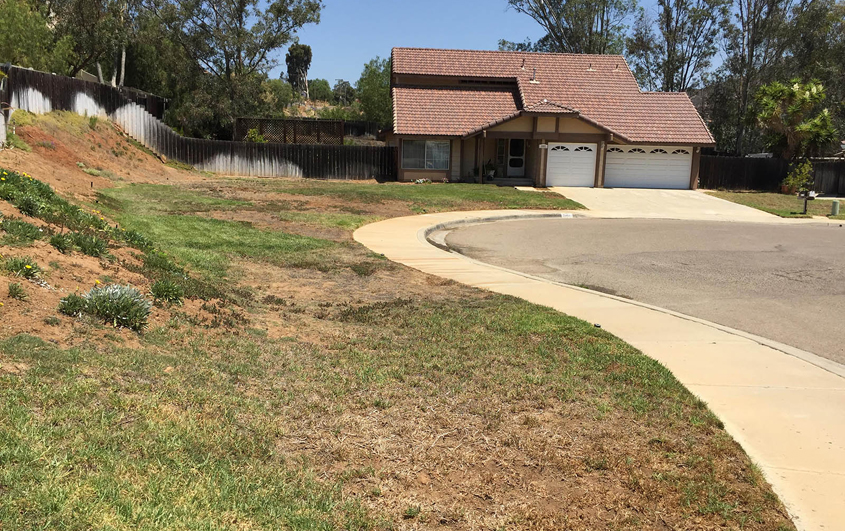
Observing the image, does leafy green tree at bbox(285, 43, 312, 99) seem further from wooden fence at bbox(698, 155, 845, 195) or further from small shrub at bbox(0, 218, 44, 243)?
small shrub at bbox(0, 218, 44, 243)

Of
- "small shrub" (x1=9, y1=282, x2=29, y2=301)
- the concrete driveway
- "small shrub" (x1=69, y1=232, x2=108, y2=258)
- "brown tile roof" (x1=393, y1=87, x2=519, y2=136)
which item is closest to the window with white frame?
"brown tile roof" (x1=393, y1=87, x2=519, y2=136)

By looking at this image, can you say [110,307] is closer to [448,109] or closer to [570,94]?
[448,109]

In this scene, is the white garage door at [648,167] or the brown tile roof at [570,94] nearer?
the brown tile roof at [570,94]

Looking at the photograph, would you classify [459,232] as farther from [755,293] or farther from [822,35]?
[822,35]

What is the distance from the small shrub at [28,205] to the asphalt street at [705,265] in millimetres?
7783

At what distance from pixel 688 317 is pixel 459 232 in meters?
9.72

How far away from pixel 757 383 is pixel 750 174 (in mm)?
33634

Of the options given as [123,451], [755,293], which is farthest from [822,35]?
[123,451]

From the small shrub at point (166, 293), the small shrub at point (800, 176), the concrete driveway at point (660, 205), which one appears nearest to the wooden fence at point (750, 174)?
the small shrub at point (800, 176)

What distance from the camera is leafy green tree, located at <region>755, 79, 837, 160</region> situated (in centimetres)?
3434

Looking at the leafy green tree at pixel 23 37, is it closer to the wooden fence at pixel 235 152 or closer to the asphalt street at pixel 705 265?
the wooden fence at pixel 235 152

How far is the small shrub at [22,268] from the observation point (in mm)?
5949

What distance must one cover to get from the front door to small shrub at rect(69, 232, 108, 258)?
29.7 m

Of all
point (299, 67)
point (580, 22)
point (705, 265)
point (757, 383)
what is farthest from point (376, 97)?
point (299, 67)
